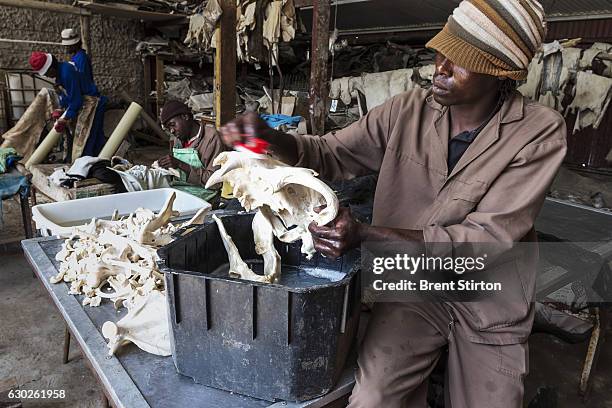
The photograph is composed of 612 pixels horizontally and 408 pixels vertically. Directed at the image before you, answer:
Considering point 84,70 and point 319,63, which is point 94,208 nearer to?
point 319,63

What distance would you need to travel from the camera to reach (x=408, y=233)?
1.32 metres

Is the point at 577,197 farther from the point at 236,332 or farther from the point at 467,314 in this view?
the point at 236,332

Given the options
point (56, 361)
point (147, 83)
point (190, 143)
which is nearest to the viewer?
point (56, 361)

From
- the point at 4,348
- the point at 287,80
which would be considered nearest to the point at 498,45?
the point at 4,348

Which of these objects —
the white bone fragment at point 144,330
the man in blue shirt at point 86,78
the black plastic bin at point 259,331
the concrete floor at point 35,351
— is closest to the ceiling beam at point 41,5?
the man in blue shirt at point 86,78

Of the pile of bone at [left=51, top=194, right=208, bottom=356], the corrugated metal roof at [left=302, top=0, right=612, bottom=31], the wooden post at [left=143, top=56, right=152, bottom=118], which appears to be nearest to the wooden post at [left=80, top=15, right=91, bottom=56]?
the wooden post at [left=143, top=56, right=152, bottom=118]

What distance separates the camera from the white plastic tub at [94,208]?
2.59 metres

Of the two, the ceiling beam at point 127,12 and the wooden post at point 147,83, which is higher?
the ceiling beam at point 127,12

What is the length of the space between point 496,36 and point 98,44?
10447 mm

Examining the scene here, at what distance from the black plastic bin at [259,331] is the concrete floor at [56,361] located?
1.77 meters

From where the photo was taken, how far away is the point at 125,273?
6.37 feet

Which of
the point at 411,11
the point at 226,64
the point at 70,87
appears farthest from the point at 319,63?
the point at 411,11

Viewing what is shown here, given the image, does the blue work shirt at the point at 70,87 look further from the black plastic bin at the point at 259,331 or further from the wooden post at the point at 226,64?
the black plastic bin at the point at 259,331

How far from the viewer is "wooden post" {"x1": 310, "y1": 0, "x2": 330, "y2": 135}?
342 centimetres
